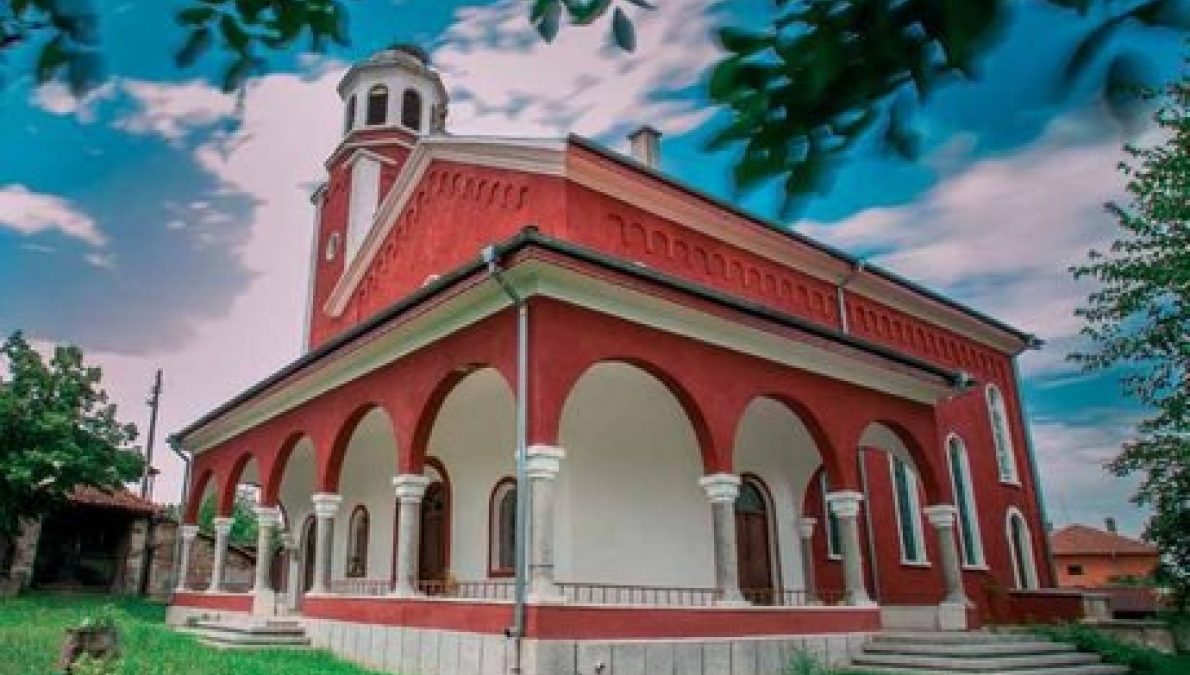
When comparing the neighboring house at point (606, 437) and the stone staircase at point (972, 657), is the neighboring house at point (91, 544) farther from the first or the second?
the stone staircase at point (972, 657)

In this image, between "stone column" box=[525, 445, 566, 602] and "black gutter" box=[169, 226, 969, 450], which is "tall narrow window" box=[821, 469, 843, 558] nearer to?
"black gutter" box=[169, 226, 969, 450]

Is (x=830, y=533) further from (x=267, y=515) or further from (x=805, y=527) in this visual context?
(x=267, y=515)

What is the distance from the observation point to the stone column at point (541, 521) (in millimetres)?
8273

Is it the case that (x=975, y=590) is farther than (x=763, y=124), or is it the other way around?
(x=975, y=590)

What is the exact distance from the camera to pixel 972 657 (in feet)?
32.4

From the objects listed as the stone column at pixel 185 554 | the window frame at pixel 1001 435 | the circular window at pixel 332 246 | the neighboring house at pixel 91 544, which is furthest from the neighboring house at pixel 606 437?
the neighboring house at pixel 91 544

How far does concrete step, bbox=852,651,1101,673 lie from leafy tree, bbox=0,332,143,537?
17.8m

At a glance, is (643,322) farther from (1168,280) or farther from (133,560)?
(133,560)

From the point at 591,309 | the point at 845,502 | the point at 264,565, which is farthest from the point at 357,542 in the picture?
the point at 845,502

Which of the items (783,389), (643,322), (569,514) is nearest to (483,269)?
(643,322)

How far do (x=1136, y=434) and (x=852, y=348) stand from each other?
6563mm

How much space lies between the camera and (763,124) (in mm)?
1860

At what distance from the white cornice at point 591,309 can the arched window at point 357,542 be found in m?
2.42

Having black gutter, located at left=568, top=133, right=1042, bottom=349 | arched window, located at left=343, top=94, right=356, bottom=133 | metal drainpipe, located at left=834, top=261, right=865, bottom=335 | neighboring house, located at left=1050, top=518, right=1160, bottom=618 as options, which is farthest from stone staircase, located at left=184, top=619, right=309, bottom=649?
neighboring house, located at left=1050, top=518, right=1160, bottom=618
